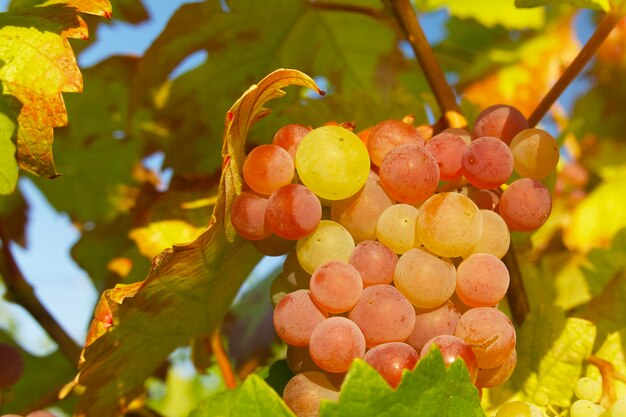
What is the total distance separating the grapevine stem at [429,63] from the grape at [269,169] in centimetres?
21

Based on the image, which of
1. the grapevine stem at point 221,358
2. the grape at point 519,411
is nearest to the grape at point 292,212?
the grape at point 519,411

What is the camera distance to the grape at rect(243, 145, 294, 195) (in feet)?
2.01

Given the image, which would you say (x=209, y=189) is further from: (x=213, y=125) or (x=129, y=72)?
(x=129, y=72)

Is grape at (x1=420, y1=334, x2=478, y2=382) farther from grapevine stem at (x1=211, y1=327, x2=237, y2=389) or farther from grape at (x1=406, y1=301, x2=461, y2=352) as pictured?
grapevine stem at (x1=211, y1=327, x2=237, y2=389)

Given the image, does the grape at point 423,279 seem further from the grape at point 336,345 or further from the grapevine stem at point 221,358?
the grapevine stem at point 221,358

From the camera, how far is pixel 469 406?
0.54 metres

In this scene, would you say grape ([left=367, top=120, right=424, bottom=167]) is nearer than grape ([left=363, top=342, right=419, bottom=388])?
No

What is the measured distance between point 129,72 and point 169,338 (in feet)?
1.74

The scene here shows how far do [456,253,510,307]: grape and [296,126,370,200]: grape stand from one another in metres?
0.11

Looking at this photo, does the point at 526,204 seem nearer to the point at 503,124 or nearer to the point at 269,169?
the point at 503,124

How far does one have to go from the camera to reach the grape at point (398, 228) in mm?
610

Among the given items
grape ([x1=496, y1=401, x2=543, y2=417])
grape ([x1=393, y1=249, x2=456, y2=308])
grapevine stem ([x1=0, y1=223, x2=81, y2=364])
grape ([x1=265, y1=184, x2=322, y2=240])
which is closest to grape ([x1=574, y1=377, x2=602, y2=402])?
grape ([x1=496, y1=401, x2=543, y2=417])

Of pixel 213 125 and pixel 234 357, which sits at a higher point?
pixel 213 125

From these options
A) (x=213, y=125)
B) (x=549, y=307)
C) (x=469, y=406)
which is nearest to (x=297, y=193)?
(x=469, y=406)
